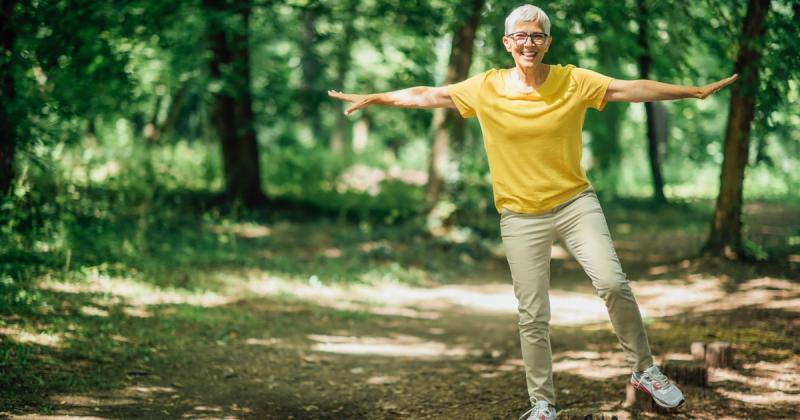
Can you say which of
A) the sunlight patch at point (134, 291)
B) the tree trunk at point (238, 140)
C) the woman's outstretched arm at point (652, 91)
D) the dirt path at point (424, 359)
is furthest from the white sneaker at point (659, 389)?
the tree trunk at point (238, 140)

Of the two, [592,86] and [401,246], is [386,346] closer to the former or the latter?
[592,86]

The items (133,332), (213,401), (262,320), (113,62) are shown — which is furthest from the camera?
(113,62)

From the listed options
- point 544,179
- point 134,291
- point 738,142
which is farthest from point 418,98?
point 738,142

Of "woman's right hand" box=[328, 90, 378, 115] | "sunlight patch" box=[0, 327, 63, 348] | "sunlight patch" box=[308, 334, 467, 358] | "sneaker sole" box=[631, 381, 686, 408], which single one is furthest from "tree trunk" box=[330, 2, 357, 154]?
"sneaker sole" box=[631, 381, 686, 408]

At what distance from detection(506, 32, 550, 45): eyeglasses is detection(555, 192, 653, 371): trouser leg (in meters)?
0.95

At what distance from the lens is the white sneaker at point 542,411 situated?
15.1 feet

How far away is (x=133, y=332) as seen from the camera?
7500 mm

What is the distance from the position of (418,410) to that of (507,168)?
2360 millimetres

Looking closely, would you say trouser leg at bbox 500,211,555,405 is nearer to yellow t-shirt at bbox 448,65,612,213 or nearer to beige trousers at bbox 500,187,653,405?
beige trousers at bbox 500,187,653,405

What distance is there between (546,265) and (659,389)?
1.03m

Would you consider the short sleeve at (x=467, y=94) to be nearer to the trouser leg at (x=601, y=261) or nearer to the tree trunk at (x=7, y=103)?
the trouser leg at (x=601, y=261)

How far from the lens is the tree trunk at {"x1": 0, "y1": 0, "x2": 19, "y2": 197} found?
27.4ft

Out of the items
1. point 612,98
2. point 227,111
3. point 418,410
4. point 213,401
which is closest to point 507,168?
point 612,98

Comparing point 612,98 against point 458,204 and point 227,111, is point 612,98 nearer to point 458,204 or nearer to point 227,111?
point 458,204
